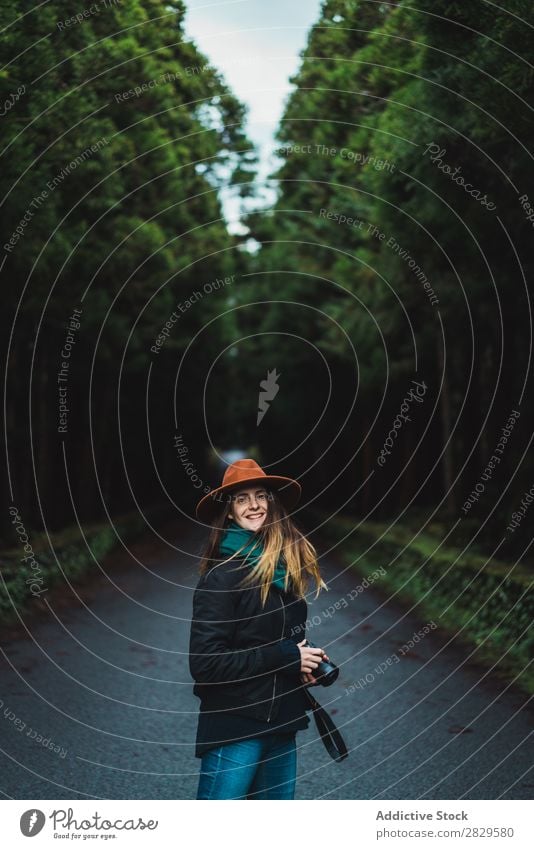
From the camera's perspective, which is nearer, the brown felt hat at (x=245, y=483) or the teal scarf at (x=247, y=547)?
the teal scarf at (x=247, y=547)

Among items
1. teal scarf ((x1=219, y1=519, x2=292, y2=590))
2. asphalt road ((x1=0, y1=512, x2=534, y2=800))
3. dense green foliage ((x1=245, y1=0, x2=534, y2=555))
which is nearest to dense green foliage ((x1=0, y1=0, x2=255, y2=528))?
dense green foliage ((x1=245, y1=0, x2=534, y2=555))

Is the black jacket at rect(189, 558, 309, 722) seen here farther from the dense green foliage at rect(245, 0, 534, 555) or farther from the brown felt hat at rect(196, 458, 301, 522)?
the dense green foliage at rect(245, 0, 534, 555)

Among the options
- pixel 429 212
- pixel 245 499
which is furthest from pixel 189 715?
pixel 429 212

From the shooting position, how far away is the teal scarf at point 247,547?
354cm

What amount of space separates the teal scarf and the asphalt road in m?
0.93

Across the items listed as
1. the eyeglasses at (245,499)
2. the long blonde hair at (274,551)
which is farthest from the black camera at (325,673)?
the eyeglasses at (245,499)

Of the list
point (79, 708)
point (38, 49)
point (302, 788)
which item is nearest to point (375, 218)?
point (38, 49)

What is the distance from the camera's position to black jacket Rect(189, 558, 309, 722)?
10.9 feet

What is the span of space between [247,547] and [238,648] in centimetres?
38

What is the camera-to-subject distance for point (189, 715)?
773 cm

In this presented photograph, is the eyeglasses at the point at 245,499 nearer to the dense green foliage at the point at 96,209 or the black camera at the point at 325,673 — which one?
the black camera at the point at 325,673

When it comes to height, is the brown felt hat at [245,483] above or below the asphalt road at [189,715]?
above

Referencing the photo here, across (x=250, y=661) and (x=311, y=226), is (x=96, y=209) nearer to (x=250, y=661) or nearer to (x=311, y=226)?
(x=311, y=226)
